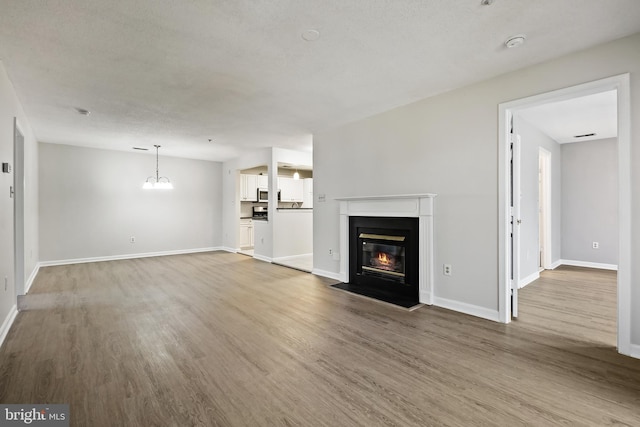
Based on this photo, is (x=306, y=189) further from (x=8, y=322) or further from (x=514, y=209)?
(x=8, y=322)

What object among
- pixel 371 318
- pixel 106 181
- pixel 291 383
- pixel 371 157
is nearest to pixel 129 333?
pixel 291 383

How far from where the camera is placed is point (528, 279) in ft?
15.6

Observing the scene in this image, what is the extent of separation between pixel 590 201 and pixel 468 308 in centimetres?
459

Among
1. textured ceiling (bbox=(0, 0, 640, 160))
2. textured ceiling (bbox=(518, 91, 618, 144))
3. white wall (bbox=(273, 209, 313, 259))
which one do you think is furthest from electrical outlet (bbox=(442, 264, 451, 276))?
white wall (bbox=(273, 209, 313, 259))

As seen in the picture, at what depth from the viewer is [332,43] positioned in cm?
246

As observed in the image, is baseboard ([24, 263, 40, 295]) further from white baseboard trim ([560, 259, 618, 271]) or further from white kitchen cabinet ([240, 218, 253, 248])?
white baseboard trim ([560, 259, 618, 271])

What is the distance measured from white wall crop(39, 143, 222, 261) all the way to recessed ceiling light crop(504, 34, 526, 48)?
7580mm

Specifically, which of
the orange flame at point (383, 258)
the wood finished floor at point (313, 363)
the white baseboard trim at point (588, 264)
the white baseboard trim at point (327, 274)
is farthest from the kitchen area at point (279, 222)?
the white baseboard trim at point (588, 264)

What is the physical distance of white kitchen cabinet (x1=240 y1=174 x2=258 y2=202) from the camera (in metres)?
8.68

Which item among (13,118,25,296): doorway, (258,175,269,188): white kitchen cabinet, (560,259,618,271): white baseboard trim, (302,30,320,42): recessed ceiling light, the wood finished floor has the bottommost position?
the wood finished floor

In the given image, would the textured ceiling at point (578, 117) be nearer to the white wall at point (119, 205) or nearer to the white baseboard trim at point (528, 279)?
the white baseboard trim at point (528, 279)

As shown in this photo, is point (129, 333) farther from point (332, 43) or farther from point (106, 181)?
point (106, 181)

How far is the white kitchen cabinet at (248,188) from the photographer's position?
8.68m

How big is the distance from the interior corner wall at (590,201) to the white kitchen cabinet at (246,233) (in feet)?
25.4
